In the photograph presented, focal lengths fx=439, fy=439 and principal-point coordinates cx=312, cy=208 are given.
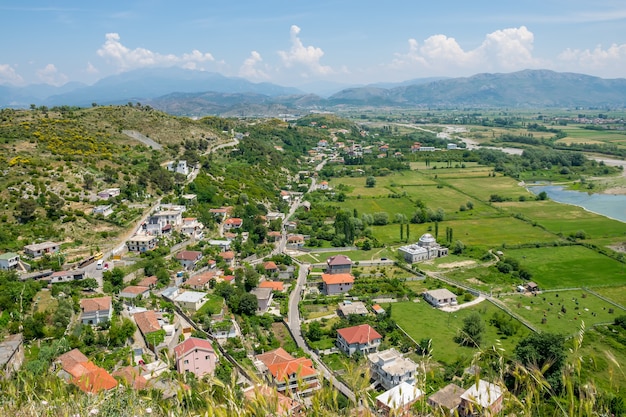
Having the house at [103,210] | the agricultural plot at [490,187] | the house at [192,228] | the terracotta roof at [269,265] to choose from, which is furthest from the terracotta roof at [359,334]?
the agricultural plot at [490,187]

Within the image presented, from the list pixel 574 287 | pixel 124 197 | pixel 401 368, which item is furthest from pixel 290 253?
pixel 574 287

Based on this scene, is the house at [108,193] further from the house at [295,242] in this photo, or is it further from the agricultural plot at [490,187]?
the agricultural plot at [490,187]

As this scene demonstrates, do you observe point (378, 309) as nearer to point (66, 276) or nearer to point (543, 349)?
point (543, 349)

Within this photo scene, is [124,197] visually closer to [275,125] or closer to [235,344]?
[235,344]

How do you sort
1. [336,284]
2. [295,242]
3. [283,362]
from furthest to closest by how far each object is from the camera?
[295,242] → [336,284] → [283,362]

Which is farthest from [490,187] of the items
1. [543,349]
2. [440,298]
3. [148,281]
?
[148,281]

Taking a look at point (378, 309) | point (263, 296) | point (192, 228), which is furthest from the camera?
point (192, 228)

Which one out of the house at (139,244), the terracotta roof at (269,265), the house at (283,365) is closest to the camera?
the house at (283,365)
